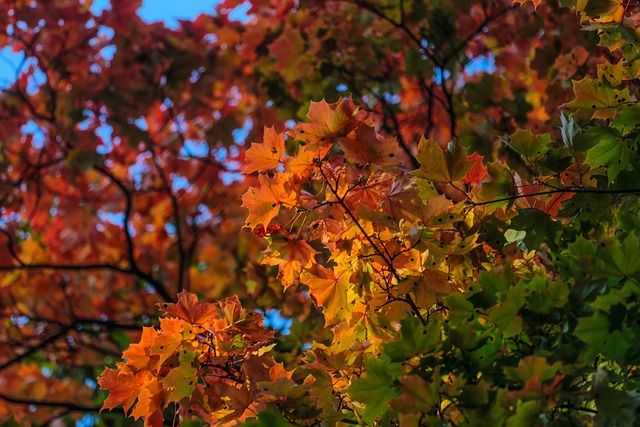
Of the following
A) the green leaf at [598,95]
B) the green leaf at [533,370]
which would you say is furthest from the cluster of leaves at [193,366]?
the green leaf at [598,95]

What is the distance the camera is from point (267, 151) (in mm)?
2020

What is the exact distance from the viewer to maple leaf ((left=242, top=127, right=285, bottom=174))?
2012mm

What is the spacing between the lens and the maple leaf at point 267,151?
2.01 meters

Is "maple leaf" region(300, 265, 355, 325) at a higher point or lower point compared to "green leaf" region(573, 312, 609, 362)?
higher

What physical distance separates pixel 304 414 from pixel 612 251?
2.52ft

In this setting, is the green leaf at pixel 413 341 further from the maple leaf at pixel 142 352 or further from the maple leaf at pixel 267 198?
the maple leaf at pixel 142 352

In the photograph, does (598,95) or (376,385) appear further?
(598,95)

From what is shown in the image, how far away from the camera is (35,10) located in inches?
211

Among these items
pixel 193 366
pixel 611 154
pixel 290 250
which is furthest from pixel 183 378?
pixel 611 154

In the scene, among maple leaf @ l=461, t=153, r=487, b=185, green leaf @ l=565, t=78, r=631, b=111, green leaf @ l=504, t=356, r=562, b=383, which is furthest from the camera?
maple leaf @ l=461, t=153, r=487, b=185

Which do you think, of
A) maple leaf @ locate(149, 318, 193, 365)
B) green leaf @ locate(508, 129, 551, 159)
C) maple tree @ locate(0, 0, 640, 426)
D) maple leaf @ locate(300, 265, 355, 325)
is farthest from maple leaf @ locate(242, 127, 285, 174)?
green leaf @ locate(508, 129, 551, 159)

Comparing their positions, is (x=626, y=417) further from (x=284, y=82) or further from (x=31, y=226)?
(x=31, y=226)

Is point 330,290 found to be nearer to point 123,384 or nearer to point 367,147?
point 367,147

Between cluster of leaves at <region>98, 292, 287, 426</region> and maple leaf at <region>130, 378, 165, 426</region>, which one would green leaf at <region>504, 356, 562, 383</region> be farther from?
maple leaf at <region>130, 378, 165, 426</region>
